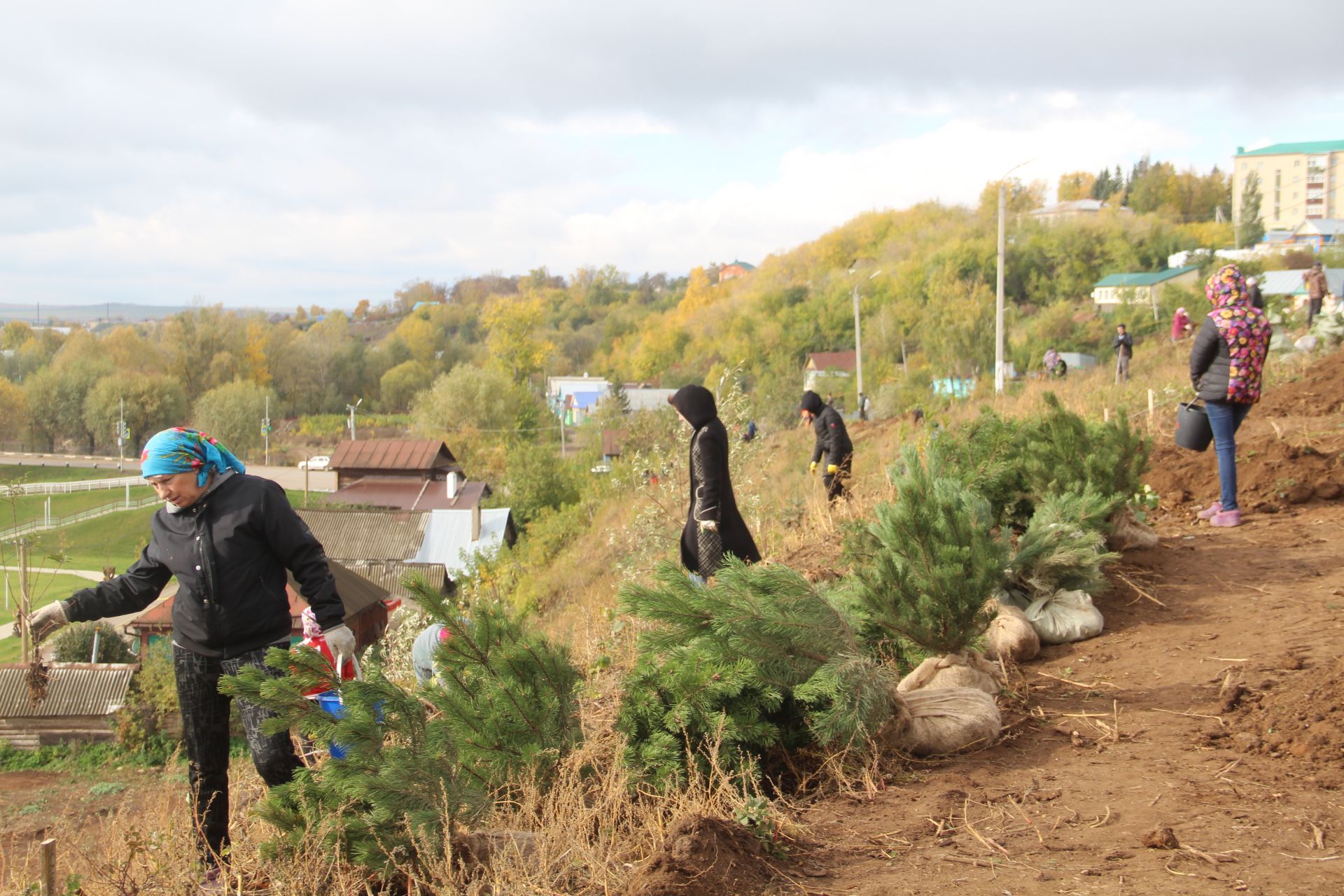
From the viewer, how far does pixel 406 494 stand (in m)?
48.5

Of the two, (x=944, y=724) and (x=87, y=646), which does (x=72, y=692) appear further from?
(x=944, y=724)

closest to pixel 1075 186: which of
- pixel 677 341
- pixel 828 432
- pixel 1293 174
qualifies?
pixel 1293 174

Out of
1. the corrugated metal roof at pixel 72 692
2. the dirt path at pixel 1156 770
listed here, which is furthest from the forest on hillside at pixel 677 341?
the dirt path at pixel 1156 770

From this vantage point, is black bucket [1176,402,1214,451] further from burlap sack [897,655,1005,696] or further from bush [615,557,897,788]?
bush [615,557,897,788]

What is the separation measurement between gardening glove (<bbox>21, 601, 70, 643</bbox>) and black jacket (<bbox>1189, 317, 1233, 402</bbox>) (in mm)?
6410

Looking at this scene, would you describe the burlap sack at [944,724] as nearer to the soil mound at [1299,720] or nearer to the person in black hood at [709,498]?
the soil mound at [1299,720]

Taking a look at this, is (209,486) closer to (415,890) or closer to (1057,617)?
(415,890)

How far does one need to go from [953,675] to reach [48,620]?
138 inches

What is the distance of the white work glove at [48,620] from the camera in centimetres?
344

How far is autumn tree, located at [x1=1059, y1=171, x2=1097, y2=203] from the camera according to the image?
124562mm

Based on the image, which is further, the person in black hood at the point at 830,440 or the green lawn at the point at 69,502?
the green lawn at the point at 69,502

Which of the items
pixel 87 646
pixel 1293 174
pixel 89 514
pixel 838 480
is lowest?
pixel 87 646

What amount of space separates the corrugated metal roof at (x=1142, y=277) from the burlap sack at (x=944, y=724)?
57809mm

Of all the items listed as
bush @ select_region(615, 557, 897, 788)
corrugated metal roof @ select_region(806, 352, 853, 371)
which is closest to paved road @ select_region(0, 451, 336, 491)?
corrugated metal roof @ select_region(806, 352, 853, 371)
